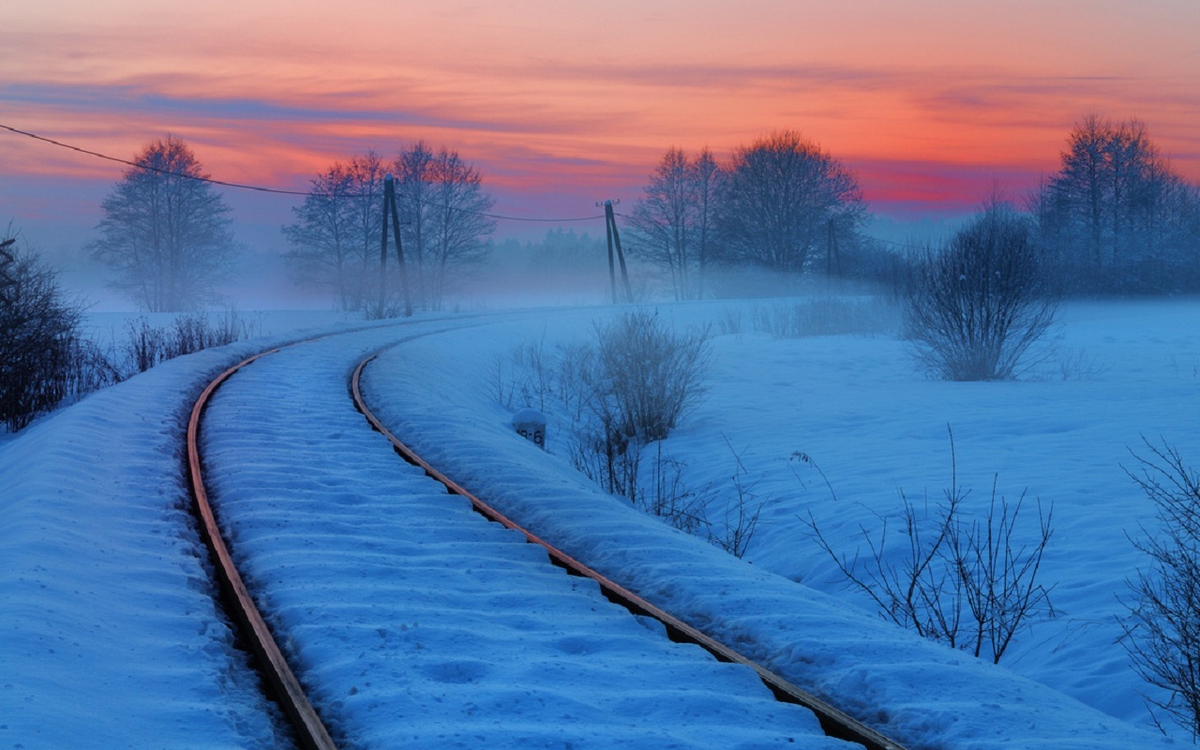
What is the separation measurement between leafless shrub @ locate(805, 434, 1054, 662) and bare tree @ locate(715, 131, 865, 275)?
5531 cm

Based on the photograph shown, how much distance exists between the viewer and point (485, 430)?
12.6 meters

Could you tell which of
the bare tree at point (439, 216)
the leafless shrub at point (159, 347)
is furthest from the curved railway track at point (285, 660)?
the bare tree at point (439, 216)

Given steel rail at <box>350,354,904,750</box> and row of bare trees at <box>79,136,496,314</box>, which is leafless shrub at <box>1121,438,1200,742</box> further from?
row of bare trees at <box>79,136,496,314</box>

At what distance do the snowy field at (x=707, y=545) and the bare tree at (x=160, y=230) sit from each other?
37.8 m

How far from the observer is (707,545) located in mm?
7645

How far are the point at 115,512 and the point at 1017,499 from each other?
8.42 metres

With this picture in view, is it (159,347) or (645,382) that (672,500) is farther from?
(159,347)

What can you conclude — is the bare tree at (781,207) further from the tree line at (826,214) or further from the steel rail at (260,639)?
the steel rail at (260,639)

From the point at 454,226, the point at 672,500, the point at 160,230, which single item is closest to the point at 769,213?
the point at 454,226

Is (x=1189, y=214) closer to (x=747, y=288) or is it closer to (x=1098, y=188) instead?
(x=1098, y=188)

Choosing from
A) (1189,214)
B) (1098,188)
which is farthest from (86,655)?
(1189,214)

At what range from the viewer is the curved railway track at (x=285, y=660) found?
393cm

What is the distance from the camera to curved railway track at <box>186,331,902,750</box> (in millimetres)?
3930

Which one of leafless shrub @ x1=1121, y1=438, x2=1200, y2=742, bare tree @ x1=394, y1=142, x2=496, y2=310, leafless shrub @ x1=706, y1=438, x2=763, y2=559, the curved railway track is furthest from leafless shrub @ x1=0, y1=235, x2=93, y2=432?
bare tree @ x1=394, y1=142, x2=496, y2=310
